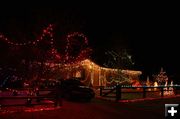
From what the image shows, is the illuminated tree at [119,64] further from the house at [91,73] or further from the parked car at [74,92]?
the parked car at [74,92]

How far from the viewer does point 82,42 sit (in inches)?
1331

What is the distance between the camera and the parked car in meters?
20.7

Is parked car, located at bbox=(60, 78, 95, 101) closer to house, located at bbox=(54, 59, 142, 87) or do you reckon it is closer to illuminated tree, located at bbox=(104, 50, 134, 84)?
house, located at bbox=(54, 59, 142, 87)

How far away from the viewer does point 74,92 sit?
2077 cm

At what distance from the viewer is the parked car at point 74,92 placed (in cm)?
2069

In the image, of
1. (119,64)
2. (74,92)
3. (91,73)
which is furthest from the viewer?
(119,64)

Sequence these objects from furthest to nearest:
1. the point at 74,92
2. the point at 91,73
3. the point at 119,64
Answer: the point at 119,64 → the point at 91,73 → the point at 74,92

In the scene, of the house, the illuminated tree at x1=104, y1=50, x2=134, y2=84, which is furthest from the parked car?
the illuminated tree at x1=104, y1=50, x2=134, y2=84

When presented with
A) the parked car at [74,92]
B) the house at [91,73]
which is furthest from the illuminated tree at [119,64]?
the parked car at [74,92]

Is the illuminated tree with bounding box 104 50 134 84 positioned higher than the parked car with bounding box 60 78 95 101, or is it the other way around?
the illuminated tree with bounding box 104 50 134 84

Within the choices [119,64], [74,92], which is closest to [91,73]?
[119,64]

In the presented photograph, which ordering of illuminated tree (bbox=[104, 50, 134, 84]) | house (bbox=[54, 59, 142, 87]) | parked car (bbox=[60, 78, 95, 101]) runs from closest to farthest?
1. parked car (bbox=[60, 78, 95, 101])
2. house (bbox=[54, 59, 142, 87])
3. illuminated tree (bbox=[104, 50, 134, 84])

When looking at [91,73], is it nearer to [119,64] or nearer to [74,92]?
[119,64]

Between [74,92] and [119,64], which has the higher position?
[119,64]
